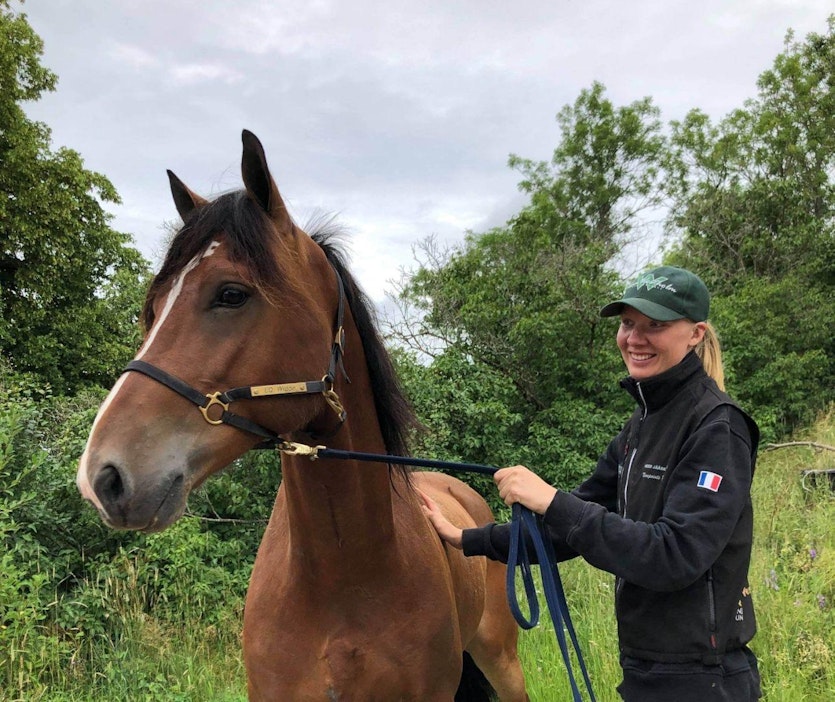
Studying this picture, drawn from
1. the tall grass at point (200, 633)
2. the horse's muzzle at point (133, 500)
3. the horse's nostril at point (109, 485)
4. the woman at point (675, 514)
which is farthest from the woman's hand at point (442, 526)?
the tall grass at point (200, 633)

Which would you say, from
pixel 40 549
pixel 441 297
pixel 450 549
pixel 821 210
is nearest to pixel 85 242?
pixel 441 297

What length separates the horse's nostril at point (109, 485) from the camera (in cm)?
120

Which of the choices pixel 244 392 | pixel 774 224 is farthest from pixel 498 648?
pixel 774 224

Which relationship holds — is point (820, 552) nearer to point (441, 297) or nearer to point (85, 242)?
point (441, 297)

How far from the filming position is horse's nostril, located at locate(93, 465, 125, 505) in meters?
1.20

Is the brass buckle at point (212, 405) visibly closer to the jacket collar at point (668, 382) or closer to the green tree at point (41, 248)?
the jacket collar at point (668, 382)

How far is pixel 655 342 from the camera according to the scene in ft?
5.54

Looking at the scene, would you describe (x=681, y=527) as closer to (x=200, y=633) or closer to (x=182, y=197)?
(x=182, y=197)

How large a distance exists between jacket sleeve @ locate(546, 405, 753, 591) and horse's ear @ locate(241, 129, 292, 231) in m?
1.16

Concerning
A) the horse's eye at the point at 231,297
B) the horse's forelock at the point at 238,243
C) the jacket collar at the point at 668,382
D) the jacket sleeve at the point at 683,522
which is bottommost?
the jacket sleeve at the point at 683,522

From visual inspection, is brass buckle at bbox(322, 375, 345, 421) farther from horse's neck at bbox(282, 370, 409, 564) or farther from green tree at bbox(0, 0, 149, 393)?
green tree at bbox(0, 0, 149, 393)

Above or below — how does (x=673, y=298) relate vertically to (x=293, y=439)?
above

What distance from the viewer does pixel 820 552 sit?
4730 millimetres

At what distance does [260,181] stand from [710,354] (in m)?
1.45
